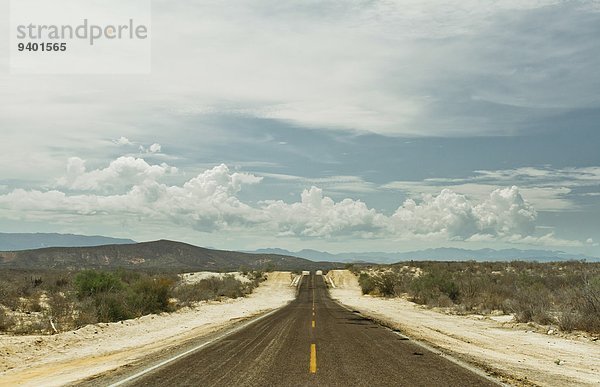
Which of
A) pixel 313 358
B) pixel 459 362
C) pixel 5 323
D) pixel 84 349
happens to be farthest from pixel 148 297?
pixel 459 362

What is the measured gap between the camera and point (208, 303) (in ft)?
146

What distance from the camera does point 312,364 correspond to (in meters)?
12.6

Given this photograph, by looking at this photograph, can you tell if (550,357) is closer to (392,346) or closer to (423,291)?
(392,346)

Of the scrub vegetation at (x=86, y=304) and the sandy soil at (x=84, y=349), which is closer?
the sandy soil at (x=84, y=349)

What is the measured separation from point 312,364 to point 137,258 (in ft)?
566

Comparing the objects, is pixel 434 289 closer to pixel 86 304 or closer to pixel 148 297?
pixel 148 297

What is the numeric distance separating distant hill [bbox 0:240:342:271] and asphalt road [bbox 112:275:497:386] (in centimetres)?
12675

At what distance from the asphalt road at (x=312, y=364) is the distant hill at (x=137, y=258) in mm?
126748

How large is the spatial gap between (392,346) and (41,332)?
14673 mm

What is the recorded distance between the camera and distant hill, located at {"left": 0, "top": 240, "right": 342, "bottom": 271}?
153875 mm

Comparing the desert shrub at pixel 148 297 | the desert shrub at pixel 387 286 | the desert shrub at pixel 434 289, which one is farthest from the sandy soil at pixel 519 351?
the desert shrub at pixel 387 286

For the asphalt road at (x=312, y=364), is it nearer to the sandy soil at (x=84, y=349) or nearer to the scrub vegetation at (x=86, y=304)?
the sandy soil at (x=84, y=349)

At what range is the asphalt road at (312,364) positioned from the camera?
10.6 m

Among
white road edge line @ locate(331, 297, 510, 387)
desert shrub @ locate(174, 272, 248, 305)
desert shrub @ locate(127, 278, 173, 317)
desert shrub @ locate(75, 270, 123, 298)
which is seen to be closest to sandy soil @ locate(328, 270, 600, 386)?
white road edge line @ locate(331, 297, 510, 387)
